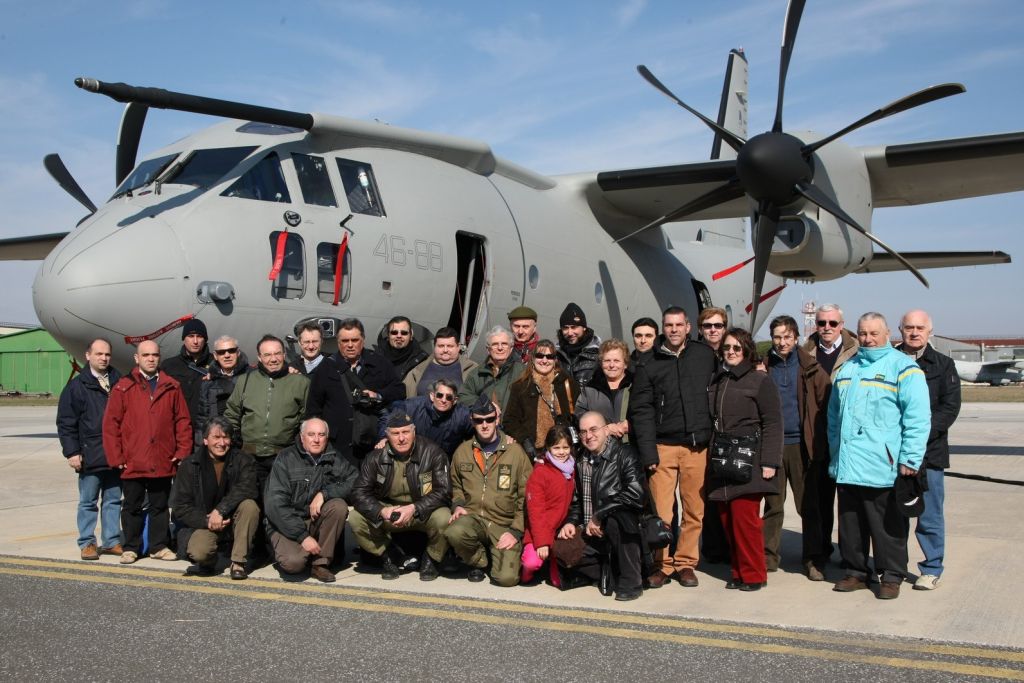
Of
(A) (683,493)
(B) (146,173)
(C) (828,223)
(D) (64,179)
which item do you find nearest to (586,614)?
(A) (683,493)

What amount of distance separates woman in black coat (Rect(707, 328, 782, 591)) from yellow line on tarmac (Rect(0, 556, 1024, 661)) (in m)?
0.95

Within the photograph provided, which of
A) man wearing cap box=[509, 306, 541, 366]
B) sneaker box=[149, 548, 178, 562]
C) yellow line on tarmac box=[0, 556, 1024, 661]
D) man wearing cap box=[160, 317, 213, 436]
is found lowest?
sneaker box=[149, 548, 178, 562]

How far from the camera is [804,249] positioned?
1216 centimetres

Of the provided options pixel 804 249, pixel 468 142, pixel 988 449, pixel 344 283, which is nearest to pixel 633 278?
pixel 804 249

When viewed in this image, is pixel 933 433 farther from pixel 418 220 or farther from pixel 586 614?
pixel 418 220

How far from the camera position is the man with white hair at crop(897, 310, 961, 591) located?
6102 millimetres

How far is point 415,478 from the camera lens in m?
6.62

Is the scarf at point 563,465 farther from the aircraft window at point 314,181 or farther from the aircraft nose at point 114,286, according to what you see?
the aircraft window at point 314,181

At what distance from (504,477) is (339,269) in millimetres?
3153

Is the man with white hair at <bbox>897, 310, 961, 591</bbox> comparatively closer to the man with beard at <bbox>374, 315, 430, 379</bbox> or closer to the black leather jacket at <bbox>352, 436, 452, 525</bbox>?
the black leather jacket at <bbox>352, 436, 452, 525</bbox>

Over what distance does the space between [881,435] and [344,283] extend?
506cm

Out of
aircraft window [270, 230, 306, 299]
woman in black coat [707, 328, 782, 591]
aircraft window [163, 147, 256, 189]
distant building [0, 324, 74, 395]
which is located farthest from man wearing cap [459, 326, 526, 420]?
distant building [0, 324, 74, 395]

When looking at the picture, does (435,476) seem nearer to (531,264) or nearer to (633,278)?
(531,264)

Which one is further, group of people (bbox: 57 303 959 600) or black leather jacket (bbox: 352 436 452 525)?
black leather jacket (bbox: 352 436 452 525)
